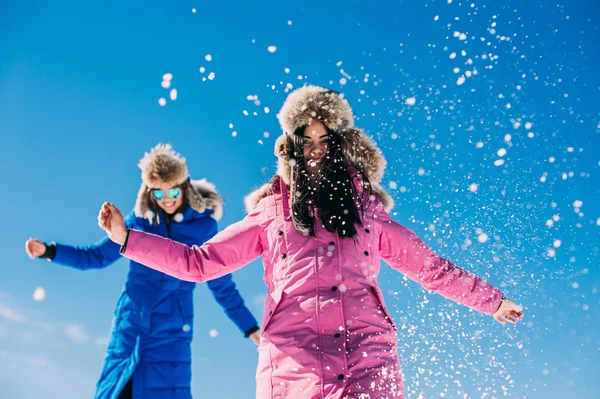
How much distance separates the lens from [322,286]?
342 centimetres

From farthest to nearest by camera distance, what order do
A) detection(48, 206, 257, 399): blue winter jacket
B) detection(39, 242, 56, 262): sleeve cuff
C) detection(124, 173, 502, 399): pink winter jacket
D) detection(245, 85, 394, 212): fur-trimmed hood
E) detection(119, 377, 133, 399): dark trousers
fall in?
detection(39, 242, 56, 262): sleeve cuff → detection(48, 206, 257, 399): blue winter jacket → detection(119, 377, 133, 399): dark trousers → detection(245, 85, 394, 212): fur-trimmed hood → detection(124, 173, 502, 399): pink winter jacket

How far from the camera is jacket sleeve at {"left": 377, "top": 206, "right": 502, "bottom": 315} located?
A: 158 inches

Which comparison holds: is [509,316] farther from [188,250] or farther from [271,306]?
[188,250]

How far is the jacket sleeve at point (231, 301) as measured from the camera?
6316 millimetres

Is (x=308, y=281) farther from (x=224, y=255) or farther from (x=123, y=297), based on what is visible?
(x=123, y=297)

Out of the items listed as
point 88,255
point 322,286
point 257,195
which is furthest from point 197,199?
point 322,286

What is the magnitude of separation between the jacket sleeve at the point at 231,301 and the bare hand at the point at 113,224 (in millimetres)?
2559

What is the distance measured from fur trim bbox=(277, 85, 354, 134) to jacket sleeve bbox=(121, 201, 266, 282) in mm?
987

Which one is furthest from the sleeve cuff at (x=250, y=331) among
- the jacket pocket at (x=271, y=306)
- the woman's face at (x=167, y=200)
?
the jacket pocket at (x=271, y=306)

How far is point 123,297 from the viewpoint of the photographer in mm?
5812

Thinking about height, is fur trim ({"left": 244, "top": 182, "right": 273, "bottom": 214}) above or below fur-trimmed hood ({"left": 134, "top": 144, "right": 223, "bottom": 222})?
below

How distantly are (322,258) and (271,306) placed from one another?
1.47 feet

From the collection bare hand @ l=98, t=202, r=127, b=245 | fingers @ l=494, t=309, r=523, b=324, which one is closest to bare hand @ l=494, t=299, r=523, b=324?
fingers @ l=494, t=309, r=523, b=324

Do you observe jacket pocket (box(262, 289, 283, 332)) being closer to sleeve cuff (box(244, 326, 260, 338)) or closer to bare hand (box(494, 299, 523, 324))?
bare hand (box(494, 299, 523, 324))
